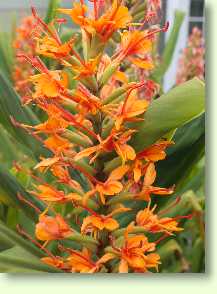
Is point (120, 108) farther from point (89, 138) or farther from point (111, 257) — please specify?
point (111, 257)

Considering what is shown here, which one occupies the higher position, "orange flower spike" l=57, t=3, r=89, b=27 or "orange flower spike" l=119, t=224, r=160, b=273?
"orange flower spike" l=57, t=3, r=89, b=27

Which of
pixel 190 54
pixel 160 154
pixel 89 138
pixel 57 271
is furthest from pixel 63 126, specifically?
pixel 190 54

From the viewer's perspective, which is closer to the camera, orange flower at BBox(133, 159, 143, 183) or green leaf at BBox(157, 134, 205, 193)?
orange flower at BBox(133, 159, 143, 183)

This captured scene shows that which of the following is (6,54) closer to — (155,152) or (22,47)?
(22,47)

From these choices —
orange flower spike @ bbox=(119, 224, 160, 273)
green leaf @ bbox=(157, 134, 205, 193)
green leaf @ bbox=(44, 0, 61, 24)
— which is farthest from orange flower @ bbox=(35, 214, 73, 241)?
green leaf @ bbox=(44, 0, 61, 24)

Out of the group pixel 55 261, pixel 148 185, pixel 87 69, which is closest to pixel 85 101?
pixel 87 69

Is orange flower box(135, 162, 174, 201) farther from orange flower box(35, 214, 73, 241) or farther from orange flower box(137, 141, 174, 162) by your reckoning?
orange flower box(35, 214, 73, 241)

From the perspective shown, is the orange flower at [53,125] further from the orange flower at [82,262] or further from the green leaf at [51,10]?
the green leaf at [51,10]
